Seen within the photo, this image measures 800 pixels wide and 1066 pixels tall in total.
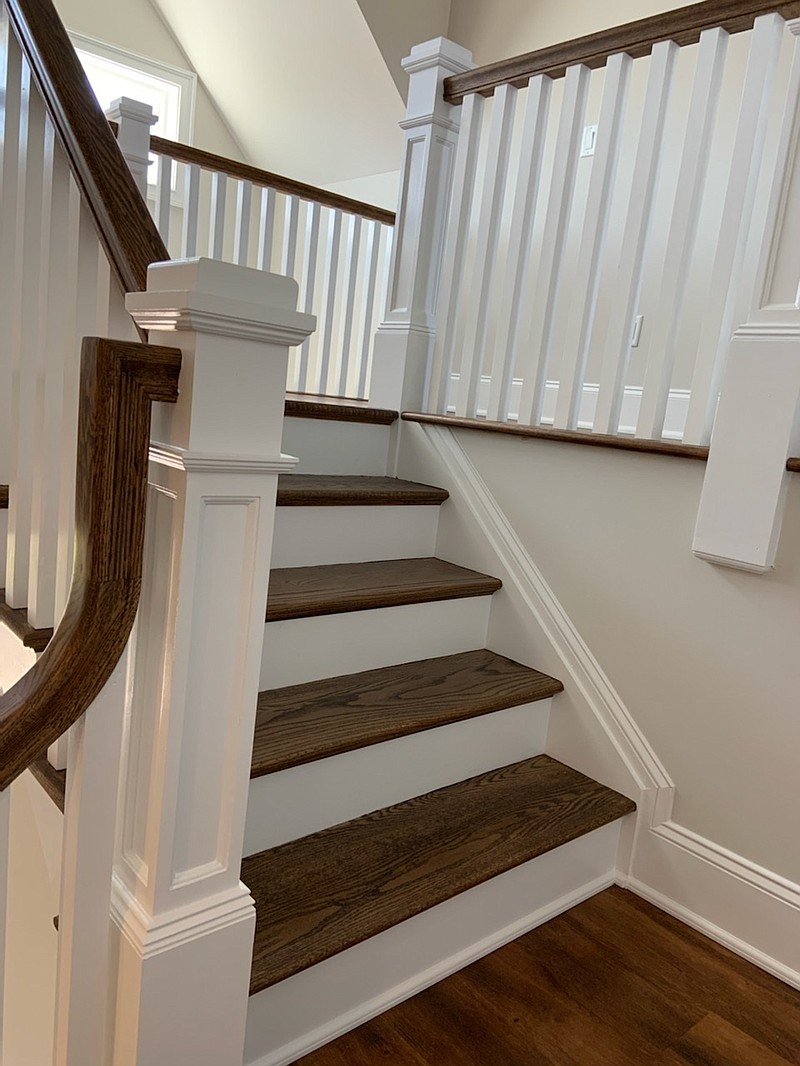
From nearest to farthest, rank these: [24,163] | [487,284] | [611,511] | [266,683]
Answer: [24,163]
[266,683]
[611,511]
[487,284]

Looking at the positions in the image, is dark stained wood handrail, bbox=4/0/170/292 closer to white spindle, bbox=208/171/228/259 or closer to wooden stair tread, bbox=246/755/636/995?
wooden stair tread, bbox=246/755/636/995

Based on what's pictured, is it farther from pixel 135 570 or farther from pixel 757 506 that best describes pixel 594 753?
pixel 135 570

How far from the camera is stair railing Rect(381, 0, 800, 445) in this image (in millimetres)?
1598

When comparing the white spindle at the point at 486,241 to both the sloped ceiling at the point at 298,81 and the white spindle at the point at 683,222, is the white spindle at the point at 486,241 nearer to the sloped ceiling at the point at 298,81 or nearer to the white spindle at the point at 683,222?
the white spindle at the point at 683,222

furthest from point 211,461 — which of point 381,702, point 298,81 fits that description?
point 298,81

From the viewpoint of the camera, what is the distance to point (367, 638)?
1.74m

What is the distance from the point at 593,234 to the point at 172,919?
1618 mm

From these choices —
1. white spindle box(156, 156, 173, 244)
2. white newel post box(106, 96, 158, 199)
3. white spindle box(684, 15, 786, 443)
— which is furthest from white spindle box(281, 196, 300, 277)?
white spindle box(684, 15, 786, 443)

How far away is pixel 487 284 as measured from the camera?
208cm

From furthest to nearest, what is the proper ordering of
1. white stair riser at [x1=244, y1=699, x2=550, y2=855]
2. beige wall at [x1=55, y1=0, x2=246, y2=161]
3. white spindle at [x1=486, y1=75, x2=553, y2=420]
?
beige wall at [x1=55, y1=0, x2=246, y2=161] → white spindle at [x1=486, y1=75, x2=553, y2=420] → white stair riser at [x1=244, y1=699, x2=550, y2=855]

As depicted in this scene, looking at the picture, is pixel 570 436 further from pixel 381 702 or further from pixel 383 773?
pixel 383 773

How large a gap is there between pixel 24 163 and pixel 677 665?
1515 millimetres

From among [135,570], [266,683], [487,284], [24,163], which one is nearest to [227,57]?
[487,284]

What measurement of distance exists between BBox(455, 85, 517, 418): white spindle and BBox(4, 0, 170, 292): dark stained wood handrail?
4.00 ft
